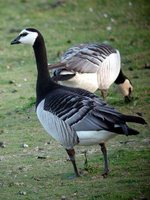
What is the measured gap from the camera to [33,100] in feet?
41.0

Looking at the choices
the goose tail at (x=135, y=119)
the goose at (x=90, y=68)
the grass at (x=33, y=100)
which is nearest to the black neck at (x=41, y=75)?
the grass at (x=33, y=100)

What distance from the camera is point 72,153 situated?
816 centimetres

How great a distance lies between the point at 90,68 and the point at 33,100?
5.22ft

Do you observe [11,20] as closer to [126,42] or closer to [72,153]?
[126,42]

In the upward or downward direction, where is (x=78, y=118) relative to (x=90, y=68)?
upward

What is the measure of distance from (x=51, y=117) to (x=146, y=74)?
648 centimetres

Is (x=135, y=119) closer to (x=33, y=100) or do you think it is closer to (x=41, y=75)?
(x=41, y=75)

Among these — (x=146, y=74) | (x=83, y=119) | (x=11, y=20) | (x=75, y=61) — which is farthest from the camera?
(x=11, y=20)

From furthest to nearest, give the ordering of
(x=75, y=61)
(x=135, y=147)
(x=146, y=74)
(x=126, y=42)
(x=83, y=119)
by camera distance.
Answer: (x=126, y=42), (x=146, y=74), (x=75, y=61), (x=135, y=147), (x=83, y=119)

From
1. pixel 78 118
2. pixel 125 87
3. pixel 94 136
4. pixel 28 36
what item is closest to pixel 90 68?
pixel 125 87

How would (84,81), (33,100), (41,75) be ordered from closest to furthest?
(41,75) → (84,81) → (33,100)

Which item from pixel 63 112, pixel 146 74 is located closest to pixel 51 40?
pixel 146 74

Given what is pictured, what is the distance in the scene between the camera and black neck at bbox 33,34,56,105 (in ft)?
27.9

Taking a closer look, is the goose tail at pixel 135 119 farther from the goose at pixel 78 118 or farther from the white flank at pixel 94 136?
the white flank at pixel 94 136
